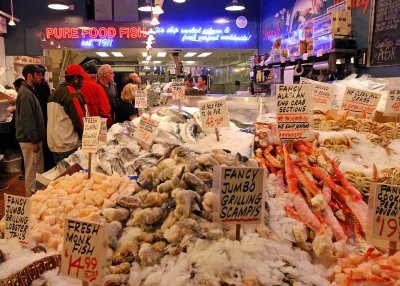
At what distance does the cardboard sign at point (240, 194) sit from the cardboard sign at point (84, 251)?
47cm

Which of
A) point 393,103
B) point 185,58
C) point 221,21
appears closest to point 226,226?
point 393,103

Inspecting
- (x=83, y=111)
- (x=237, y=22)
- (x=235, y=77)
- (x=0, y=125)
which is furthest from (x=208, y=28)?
(x=83, y=111)

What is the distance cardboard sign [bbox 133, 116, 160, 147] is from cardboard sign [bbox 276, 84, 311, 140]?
110cm

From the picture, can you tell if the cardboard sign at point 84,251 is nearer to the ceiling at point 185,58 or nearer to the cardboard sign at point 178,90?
the cardboard sign at point 178,90

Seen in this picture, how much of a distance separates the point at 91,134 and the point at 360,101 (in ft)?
7.86

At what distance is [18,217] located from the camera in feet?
5.81

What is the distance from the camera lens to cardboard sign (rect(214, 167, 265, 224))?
155 cm

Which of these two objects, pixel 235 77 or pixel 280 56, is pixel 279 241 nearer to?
pixel 280 56

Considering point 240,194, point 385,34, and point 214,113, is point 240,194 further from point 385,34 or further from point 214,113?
point 385,34

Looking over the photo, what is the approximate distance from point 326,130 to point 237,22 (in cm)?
1076

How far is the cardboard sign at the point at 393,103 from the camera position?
3568mm

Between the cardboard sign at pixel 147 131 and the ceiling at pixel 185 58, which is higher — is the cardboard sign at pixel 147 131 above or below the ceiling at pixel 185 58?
below

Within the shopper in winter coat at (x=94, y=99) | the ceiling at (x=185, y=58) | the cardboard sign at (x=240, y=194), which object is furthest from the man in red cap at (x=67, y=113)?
the ceiling at (x=185, y=58)

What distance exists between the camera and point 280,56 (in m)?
9.35
